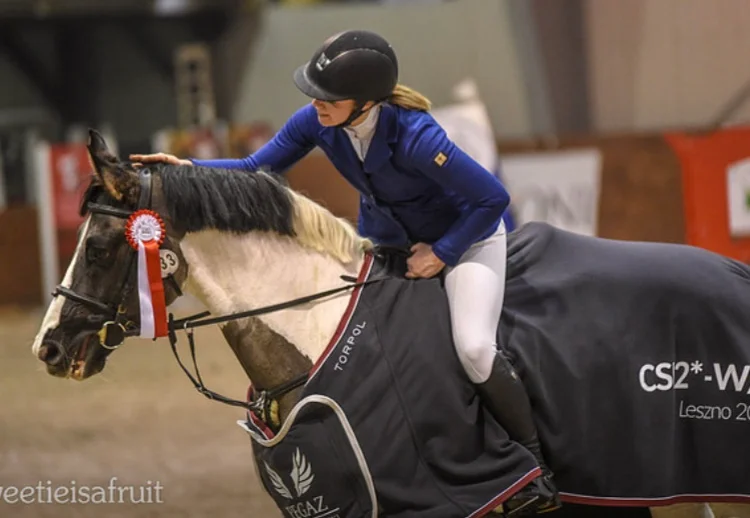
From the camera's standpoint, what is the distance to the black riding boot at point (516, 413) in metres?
2.14

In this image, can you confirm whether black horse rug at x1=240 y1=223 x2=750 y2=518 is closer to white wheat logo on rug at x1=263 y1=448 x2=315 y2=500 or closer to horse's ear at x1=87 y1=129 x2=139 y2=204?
white wheat logo on rug at x1=263 y1=448 x2=315 y2=500

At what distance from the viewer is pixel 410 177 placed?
221 cm

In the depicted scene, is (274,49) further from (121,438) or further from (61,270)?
(121,438)

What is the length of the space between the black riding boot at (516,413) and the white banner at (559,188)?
184 inches

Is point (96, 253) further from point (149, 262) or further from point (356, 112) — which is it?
point (356, 112)

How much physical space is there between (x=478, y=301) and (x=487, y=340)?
0.30 ft

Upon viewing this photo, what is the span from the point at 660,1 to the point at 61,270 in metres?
5.18

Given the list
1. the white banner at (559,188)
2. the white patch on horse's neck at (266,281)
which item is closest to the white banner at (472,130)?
the white banner at (559,188)

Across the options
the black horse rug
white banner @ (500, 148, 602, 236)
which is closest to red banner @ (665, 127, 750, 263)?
white banner @ (500, 148, 602, 236)

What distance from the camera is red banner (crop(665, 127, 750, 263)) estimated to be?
19.9 feet

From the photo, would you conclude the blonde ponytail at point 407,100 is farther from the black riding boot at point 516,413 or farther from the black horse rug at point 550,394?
the black riding boot at point 516,413

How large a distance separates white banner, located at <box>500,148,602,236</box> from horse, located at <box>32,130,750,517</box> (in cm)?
446

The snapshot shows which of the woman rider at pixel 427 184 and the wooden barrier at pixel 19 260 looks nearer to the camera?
Answer: the woman rider at pixel 427 184

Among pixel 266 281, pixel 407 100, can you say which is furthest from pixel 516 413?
pixel 407 100
